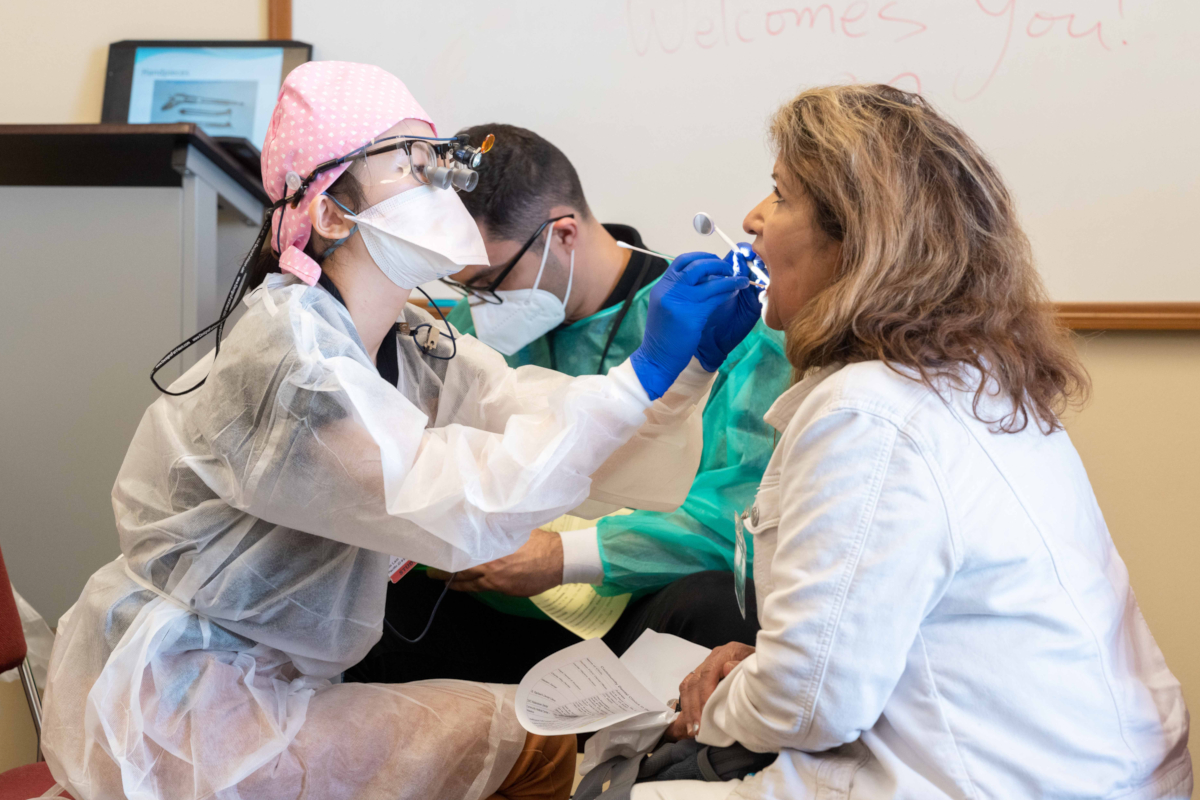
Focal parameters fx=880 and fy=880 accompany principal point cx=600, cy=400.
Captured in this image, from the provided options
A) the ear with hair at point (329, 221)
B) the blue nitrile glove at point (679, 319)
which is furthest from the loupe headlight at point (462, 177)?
the blue nitrile glove at point (679, 319)

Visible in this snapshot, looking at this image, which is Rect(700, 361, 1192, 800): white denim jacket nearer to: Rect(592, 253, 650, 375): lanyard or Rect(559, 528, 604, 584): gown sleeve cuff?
Rect(559, 528, 604, 584): gown sleeve cuff

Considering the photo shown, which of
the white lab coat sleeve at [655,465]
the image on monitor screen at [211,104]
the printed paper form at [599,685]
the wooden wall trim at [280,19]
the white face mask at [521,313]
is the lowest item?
the printed paper form at [599,685]

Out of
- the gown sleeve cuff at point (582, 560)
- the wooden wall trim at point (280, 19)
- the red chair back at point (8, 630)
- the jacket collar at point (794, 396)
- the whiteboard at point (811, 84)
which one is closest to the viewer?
the jacket collar at point (794, 396)

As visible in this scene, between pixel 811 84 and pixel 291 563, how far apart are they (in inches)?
53.6

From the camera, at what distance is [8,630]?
3.97 feet

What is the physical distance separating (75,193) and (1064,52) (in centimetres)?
188

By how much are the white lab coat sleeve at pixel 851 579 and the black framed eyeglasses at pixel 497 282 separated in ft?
3.13

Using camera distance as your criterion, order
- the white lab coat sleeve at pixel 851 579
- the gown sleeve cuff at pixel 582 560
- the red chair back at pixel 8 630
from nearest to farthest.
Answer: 1. the white lab coat sleeve at pixel 851 579
2. the red chair back at pixel 8 630
3. the gown sleeve cuff at pixel 582 560

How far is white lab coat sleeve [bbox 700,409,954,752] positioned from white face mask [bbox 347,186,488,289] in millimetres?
593

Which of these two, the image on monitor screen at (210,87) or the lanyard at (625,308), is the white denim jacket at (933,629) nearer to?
the lanyard at (625,308)

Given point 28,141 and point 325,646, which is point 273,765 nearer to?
point 325,646

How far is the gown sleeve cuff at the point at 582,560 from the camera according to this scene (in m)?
1.42

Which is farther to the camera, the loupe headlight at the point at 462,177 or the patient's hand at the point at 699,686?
the loupe headlight at the point at 462,177

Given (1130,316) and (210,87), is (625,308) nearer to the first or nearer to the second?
(1130,316)
